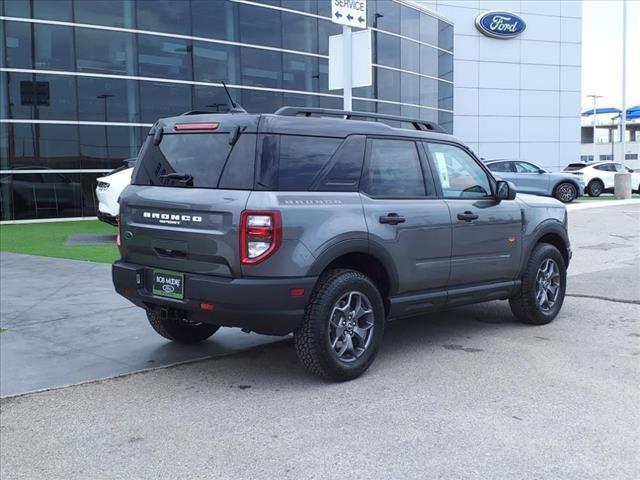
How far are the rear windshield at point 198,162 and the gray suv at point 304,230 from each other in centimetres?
1

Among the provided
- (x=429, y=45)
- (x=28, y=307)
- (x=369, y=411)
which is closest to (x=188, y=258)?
(x=369, y=411)

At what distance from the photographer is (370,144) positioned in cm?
542

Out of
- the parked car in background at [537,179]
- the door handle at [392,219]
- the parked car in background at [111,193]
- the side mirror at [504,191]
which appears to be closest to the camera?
the door handle at [392,219]

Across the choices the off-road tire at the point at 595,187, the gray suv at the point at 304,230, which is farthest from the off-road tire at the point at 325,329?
the off-road tire at the point at 595,187

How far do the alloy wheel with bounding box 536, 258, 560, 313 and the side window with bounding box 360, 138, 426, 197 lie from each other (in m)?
1.94

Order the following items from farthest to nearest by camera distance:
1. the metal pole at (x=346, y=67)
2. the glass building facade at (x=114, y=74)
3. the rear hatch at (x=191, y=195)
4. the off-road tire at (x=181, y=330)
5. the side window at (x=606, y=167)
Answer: the side window at (x=606, y=167) < the glass building facade at (x=114, y=74) < the metal pole at (x=346, y=67) < the off-road tire at (x=181, y=330) < the rear hatch at (x=191, y=195)

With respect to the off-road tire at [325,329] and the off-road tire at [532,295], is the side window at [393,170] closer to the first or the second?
the off-road tire at [325,329]

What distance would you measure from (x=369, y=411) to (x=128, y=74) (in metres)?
19.0

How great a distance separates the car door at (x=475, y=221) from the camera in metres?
5.89

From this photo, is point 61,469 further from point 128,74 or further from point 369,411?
point 128,74

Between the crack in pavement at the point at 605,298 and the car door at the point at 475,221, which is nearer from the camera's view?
the car door at the point at 475,221

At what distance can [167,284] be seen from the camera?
197 inches

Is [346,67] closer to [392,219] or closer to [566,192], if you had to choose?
[392,219]

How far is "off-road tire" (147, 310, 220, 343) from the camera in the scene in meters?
6.09
